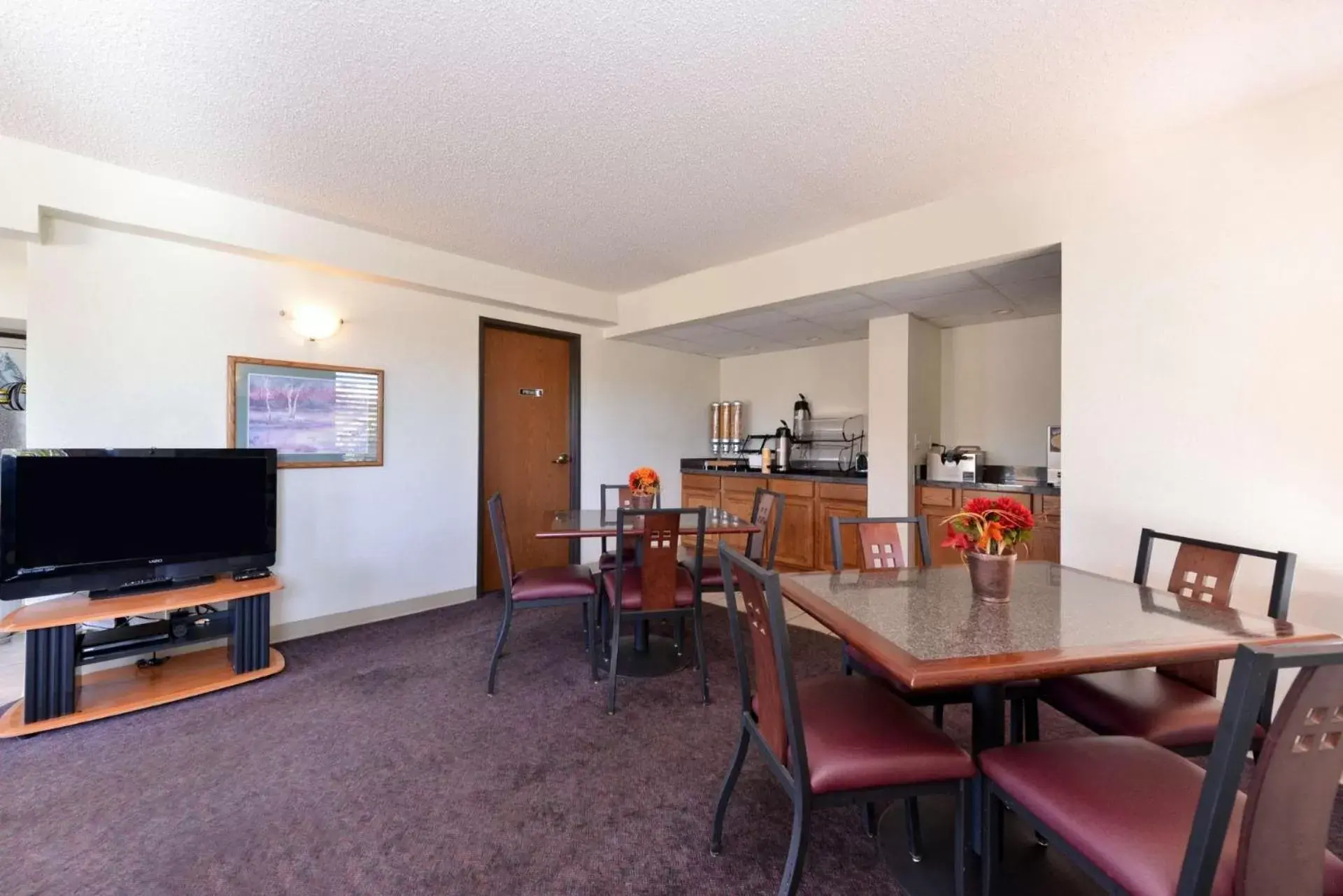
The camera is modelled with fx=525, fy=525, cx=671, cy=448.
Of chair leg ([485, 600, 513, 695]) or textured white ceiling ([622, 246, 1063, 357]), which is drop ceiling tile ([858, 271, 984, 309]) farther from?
chair leg ([485, 600, 513, 695])

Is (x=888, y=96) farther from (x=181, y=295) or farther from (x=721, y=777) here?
(x=181, y=295)

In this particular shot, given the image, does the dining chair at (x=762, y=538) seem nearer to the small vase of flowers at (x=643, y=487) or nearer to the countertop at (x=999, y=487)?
the small vase of flowers at (x=643, y=487)

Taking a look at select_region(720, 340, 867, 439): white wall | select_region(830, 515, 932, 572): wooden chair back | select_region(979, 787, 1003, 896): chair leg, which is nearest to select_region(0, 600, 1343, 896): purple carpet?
select_region(979, 787, 1003, 896): chair leg

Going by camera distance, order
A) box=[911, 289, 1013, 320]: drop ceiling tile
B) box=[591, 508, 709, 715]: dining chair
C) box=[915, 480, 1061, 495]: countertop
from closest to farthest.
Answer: box=[591, 508, 709, 715]: dining chair → box=[915, 480, 1061, 495]: countertop → box=[911, 289, 1013, 320]: drop ceiling tile

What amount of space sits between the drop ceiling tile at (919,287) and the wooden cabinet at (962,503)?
1.30m

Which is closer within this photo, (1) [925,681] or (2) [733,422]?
(1) [925,681]

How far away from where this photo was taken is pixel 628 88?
1942 millimetres

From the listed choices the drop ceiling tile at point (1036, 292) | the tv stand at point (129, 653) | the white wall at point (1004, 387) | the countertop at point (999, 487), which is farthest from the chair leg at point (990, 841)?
the white wall at point (1004, 387)

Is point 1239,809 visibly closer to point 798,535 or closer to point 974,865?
point 974,865

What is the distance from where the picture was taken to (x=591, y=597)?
2.80 meters

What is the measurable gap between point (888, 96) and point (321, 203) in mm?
2945

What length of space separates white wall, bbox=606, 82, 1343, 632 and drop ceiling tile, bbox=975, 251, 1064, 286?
22 centimetres

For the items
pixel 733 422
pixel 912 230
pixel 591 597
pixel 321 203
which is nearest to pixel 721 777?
pixel 591 597

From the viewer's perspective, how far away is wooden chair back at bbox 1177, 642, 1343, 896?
79 cm
